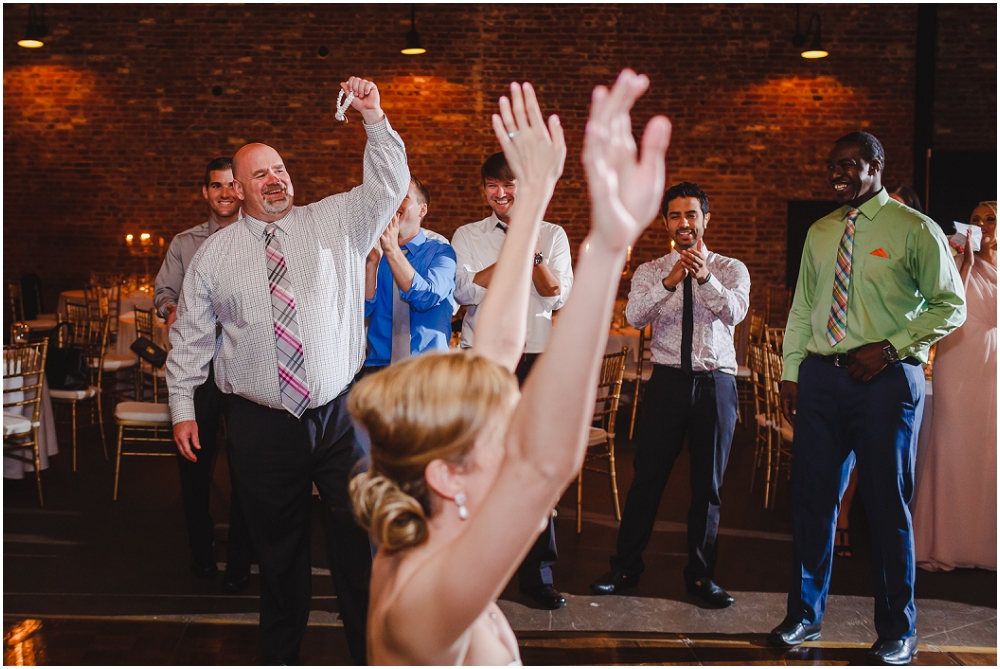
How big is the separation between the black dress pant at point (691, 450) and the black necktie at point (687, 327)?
0.05 metres

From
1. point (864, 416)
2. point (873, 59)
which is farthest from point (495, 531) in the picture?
point (873, 59)

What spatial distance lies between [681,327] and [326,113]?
22.7ft

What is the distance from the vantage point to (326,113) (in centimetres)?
927

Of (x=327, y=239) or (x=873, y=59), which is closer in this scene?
(x=327, y=239)

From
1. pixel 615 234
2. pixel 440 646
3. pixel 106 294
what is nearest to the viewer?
pixel 615 234

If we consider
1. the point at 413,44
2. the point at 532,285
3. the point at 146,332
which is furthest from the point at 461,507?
the point at 413,44

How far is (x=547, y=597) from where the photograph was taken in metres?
3.30

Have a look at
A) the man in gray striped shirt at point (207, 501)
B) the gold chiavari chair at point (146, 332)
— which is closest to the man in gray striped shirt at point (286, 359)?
the man in gray striped shirt at point (207, 501)

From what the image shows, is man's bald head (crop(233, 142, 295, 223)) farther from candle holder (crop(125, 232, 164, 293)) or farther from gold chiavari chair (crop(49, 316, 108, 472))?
candle holder (crop(125, 232, 164, 293))

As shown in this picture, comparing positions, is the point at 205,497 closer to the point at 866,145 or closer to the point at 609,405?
the point at 609,405

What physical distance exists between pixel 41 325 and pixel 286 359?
22.7 feet

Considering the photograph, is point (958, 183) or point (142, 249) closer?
point (142, 249)

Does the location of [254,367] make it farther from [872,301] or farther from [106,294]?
[106,294]

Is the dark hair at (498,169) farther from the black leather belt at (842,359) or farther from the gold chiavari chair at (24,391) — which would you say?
the gold chiavari chair at (24,391)
